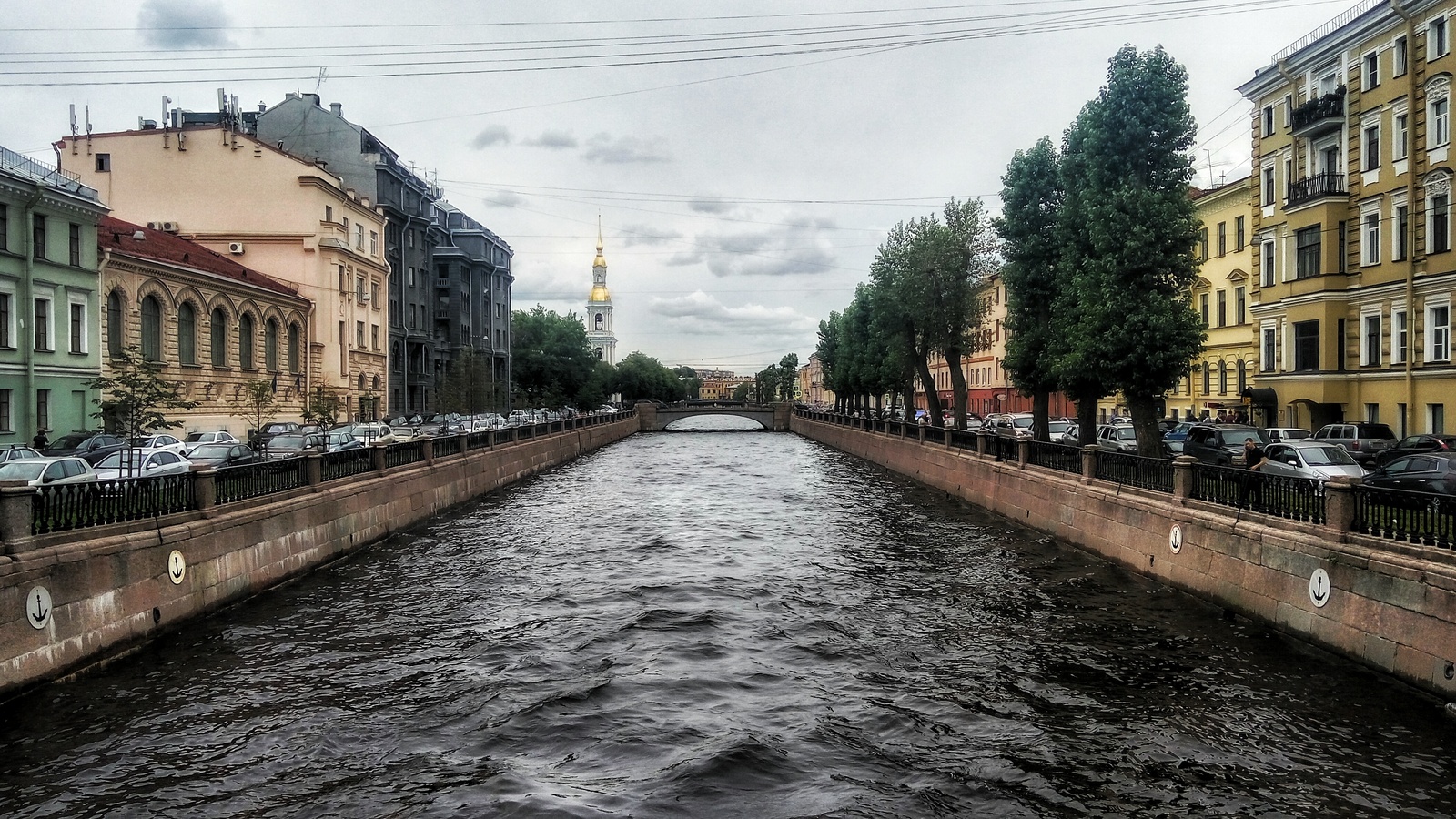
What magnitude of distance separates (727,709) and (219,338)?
3899cm

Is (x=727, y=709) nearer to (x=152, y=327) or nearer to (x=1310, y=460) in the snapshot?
(x=1310, y=460)

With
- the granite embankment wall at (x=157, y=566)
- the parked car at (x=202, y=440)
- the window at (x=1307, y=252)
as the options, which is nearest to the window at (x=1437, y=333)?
the window at (x=1307, y=252)

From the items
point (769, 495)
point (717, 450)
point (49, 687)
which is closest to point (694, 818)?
point (49, 687)

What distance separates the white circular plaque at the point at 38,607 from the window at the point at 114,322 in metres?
28.4

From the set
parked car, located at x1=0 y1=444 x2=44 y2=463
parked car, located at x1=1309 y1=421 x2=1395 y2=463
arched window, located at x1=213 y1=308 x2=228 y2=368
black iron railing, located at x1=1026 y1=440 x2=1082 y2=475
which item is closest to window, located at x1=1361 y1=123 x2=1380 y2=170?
parked car, located at x1=1309 y1=421 x2=1395 y2=463

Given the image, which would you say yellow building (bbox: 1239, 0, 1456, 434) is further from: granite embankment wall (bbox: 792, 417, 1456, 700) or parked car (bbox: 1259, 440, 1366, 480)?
granite embankment wall (bbox: 792, 417, 1456, 700)

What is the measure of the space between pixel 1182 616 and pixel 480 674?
1108cm

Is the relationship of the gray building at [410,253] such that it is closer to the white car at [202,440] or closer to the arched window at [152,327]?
the arched window at [152,327]

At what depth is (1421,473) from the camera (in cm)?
1900

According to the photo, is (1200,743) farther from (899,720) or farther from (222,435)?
(222,435)

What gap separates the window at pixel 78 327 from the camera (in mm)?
33500

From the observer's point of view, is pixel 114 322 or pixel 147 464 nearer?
pixel 147 464

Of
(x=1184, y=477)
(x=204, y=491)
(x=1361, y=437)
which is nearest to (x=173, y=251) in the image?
(x=204, y=491)

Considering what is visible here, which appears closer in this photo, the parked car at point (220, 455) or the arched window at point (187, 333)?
the parked car at point (220, 455)
